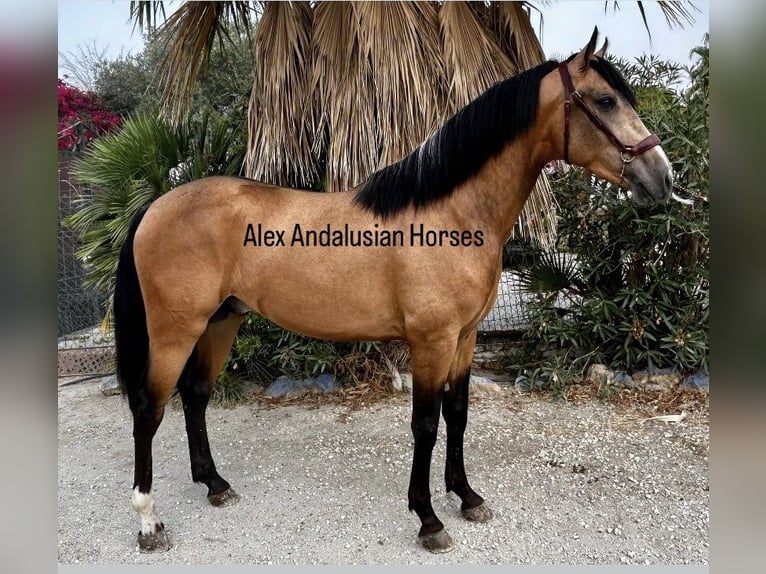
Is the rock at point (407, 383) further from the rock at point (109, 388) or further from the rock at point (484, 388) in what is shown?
the rock at point (109, 388)

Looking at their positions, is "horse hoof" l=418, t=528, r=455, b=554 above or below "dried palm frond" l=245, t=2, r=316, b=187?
below

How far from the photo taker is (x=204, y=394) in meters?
2.74

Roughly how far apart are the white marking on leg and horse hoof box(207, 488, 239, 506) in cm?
37

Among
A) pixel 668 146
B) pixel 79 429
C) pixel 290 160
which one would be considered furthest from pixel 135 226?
pixel 668 146

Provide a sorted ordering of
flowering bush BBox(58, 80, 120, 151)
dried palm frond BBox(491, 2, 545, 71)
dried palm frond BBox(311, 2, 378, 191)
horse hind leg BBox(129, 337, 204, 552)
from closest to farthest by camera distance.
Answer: horse hind leg BBox(129, 337, 204, 552) < dried palm frond BBox(311, 2, 378, 191) < dried palm frond BBox(491, 2, 545, 71) < flowering bush BBox(58, 80, 120, 151)

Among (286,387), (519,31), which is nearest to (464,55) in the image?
(519,31)

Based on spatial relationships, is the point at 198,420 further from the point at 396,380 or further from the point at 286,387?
the point at 396,380

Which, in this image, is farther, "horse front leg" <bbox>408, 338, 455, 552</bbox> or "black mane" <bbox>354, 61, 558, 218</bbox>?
"horse front leg" <bbox>408, 338, 455, 552</bbox>

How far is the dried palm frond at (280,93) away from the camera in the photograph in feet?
11.9

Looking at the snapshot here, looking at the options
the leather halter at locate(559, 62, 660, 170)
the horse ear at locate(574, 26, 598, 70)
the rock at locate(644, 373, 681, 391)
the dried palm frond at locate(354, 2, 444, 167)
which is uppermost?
the dried palm frond at locate(354, 2, 444, 167)

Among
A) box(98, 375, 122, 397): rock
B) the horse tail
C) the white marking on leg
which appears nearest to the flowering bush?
box(98, 375, 122, 397): rock

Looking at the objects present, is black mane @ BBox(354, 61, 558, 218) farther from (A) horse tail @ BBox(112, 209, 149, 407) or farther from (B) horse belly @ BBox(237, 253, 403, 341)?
(A) horse tail @ BBox(112, 209, 149, 407)

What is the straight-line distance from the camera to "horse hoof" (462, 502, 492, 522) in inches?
97.8
